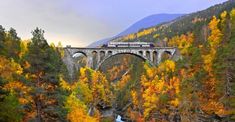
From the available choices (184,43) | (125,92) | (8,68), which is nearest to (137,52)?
(125,92)

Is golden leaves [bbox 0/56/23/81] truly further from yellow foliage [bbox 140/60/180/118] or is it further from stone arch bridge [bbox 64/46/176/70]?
stone arch bridge [bbox 64/46/176/70]

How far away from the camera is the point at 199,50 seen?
68188 mm

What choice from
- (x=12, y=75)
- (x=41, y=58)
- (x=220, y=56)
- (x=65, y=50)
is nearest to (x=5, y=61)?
(x=12, y=75)

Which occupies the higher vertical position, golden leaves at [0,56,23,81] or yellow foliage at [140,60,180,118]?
golden leaves at [0,56,23,81]

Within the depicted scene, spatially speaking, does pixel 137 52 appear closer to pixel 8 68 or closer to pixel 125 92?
pixel 125 92

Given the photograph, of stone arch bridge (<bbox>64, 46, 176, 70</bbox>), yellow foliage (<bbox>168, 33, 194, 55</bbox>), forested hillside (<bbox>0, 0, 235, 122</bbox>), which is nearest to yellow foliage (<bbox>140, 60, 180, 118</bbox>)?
forested hillside (<bbox>0, 0, 235, 122</bbox>)

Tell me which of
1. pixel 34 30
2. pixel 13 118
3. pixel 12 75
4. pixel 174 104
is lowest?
pixel 174 104

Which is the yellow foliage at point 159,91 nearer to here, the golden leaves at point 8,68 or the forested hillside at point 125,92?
the forested hillside at point 125,92

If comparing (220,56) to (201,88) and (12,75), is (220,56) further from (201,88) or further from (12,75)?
(12,75)

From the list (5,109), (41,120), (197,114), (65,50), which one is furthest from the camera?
(65,50)

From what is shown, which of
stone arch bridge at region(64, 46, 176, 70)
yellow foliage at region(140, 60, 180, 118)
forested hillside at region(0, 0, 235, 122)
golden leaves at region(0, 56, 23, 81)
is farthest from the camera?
stone arch bridge at region(64, 46, 176, 70)

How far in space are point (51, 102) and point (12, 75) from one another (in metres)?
4.85

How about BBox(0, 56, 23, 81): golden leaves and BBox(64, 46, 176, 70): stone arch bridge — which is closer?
BBox(0, 56, 23, 81): golden leaves

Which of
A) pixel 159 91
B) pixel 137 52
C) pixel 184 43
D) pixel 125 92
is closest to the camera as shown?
pixel 159 91
